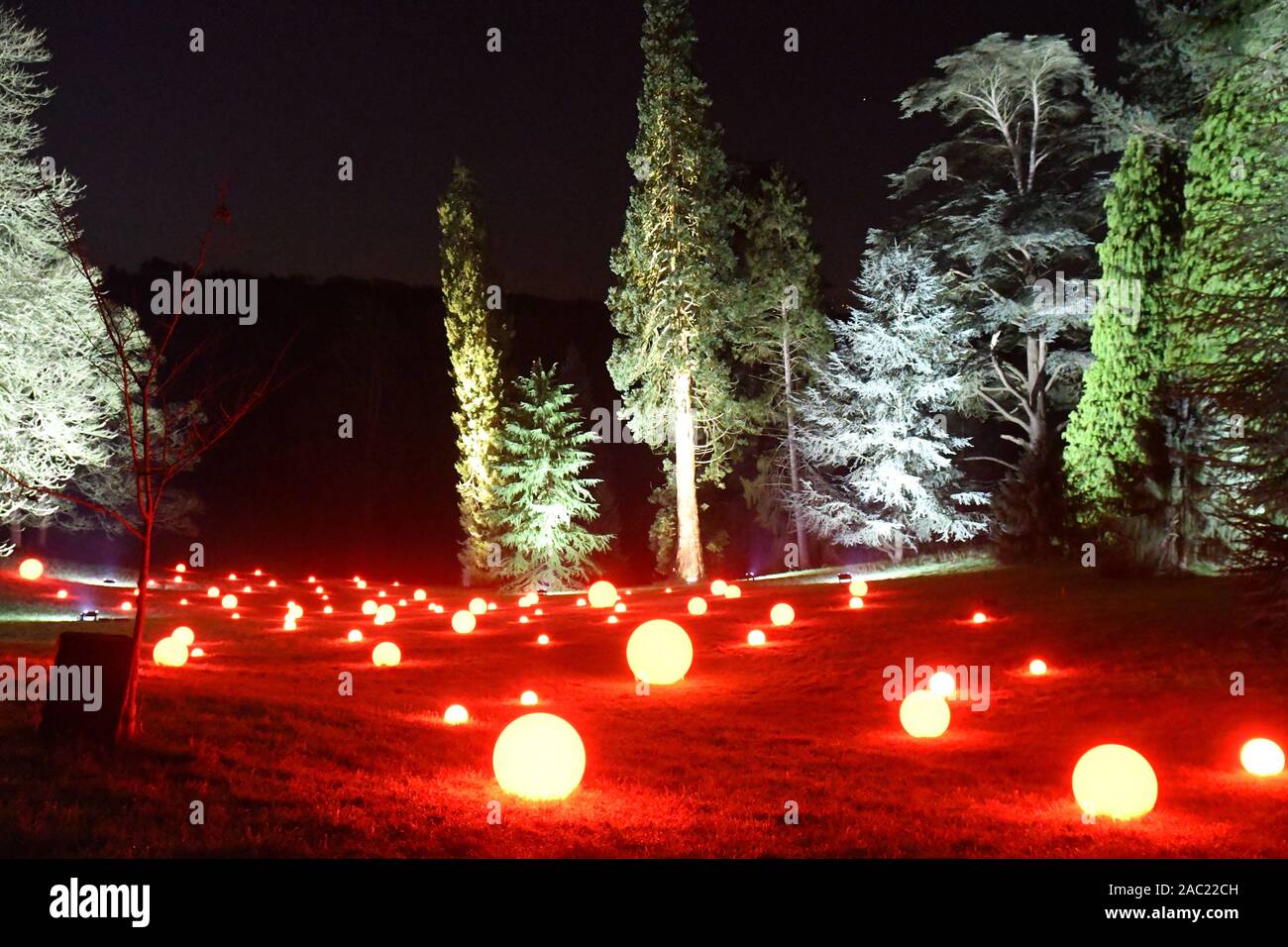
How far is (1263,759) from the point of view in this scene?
9234 mm

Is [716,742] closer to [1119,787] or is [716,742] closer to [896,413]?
[1119,787]

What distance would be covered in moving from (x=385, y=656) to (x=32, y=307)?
505 inches

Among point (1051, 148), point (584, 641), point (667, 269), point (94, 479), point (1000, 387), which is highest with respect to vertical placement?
point (1051, 148)

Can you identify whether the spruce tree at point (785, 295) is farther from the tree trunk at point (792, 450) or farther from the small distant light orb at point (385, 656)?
the small distant light orb at point (385, 656)

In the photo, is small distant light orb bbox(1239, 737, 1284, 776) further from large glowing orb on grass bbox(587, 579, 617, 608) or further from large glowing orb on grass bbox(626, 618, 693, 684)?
large glowing orb on grass bbox(587, 579, 617, 608)

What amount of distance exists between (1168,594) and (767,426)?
26.6 metres

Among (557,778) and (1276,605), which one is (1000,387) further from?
(557,778)

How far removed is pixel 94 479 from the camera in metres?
35.2

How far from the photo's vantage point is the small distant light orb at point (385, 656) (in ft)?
53.3

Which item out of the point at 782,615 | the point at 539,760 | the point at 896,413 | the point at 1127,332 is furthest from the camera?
the point at 896,413

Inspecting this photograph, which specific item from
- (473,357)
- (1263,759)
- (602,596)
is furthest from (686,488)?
(1263,759)

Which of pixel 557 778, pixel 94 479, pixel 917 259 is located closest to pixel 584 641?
pixel 557 778
